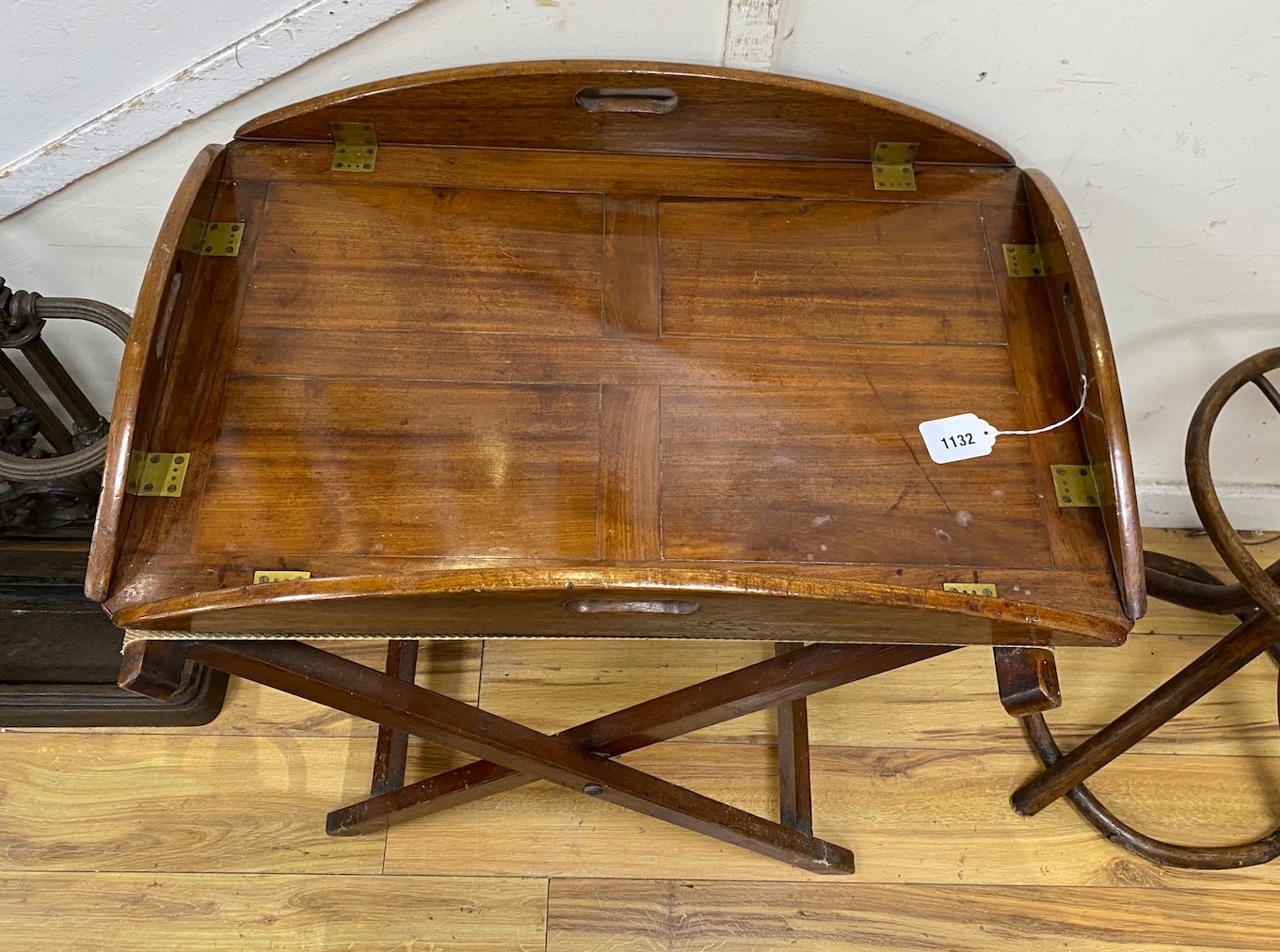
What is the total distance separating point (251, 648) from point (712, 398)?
58 centimetres

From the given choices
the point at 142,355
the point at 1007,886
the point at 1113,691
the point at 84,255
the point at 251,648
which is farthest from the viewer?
the point at 1113,691

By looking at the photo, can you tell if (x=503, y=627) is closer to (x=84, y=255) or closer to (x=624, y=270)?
(x=624, y=270)

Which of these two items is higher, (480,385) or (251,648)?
(480,385)

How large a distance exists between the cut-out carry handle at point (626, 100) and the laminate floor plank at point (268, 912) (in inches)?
46.8

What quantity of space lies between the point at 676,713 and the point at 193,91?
1.01m

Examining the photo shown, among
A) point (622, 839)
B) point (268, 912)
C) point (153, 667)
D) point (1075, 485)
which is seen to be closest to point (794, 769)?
point (622, 839)

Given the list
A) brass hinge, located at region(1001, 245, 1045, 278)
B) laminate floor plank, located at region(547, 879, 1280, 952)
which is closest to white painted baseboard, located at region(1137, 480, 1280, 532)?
laminate floor plank, located at region(547, 879, 1280, 952)

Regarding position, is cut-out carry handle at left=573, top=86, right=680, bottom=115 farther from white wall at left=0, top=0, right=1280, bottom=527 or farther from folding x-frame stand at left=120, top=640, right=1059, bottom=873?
folding x-frame stand at left=120, top=640, right=1059, bottom=873

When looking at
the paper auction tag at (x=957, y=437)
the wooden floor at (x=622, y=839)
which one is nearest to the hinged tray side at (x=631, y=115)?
the paper auction tag at (x=957, y=437)

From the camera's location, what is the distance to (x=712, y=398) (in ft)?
3.29

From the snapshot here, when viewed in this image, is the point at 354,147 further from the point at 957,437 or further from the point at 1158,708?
the point at 1158,708

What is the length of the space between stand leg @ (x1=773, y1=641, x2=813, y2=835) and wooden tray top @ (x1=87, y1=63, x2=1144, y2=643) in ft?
2.06

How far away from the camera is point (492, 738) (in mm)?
1247

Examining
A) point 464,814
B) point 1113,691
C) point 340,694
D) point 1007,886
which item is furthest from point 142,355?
point 1113,691
